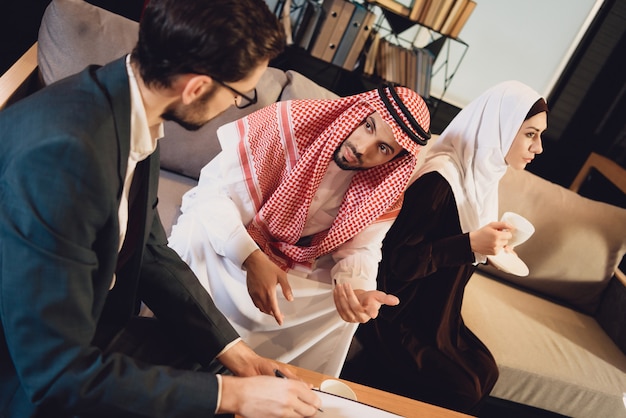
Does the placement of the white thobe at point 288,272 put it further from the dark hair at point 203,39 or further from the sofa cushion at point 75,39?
the dark hair at point 203,39

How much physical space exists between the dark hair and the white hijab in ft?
3.67

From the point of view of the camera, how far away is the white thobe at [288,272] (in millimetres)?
1592

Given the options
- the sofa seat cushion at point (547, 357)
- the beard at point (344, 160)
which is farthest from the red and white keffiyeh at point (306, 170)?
the sofa seat cushion at point (547, 357)

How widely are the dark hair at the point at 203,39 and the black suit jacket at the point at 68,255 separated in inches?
2.4

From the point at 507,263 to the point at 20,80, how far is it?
188 centimetres

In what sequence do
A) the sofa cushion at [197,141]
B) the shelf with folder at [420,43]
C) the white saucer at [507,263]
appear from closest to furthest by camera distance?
the white saucer at [507,263], the sofa cushion at [197,141], the shelf with folder at [420,43]

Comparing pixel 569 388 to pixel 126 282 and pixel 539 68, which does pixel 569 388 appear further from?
pixel 539 68

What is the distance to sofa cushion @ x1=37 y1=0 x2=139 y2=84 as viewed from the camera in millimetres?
1809

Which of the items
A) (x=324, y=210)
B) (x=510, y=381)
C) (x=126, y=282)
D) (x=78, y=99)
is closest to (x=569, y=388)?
(x=510, y=381)

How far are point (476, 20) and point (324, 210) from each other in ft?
9.16

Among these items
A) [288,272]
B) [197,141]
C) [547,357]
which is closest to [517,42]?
[547,357]

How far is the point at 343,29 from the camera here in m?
3.11

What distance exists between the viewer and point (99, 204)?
720 mm

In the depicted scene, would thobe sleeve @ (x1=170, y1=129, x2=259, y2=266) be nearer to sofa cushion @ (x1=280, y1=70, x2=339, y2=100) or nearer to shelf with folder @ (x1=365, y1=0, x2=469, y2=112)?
sofa cushion @ (x1=280, y1=70, x2=339, y2=100)
